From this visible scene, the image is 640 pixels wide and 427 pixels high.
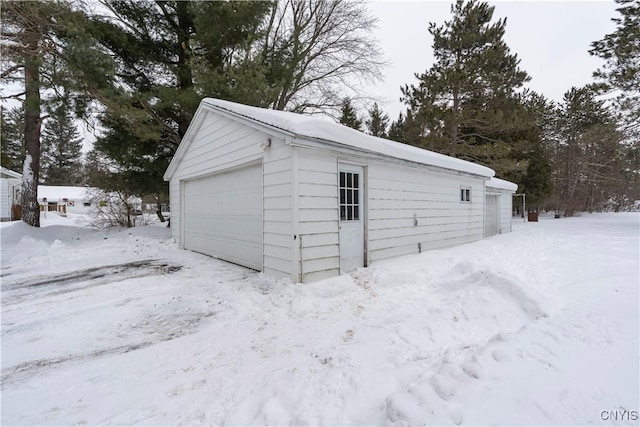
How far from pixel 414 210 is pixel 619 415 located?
544 cm

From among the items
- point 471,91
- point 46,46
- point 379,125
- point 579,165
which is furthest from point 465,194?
point 379,125

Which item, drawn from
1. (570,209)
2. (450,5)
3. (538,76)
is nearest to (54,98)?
(450,5)

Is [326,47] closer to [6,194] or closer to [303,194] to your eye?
[303,194]

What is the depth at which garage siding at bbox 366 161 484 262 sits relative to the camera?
18.9 feet

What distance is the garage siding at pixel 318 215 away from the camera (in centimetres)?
444

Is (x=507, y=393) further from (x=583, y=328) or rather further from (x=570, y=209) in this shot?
(x=570, y=209)

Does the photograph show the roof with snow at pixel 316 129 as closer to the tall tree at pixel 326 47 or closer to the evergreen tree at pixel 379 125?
the tall tree at pixel 326 47

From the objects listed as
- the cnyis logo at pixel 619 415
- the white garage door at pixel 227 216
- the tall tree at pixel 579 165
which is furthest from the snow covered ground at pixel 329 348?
the tall tree at pixel 579 165

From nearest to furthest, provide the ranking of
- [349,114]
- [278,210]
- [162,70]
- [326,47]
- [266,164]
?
[278,210] < [266,164] < [162,70] < [326,47] < [349,114]

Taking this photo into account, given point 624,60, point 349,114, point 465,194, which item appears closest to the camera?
point 465,194

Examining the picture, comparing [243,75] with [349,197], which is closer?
[349,197]

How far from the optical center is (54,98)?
29.0 feet

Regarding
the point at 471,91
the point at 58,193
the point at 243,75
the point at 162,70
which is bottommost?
the point at 58,193

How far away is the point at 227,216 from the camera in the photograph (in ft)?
21.9
